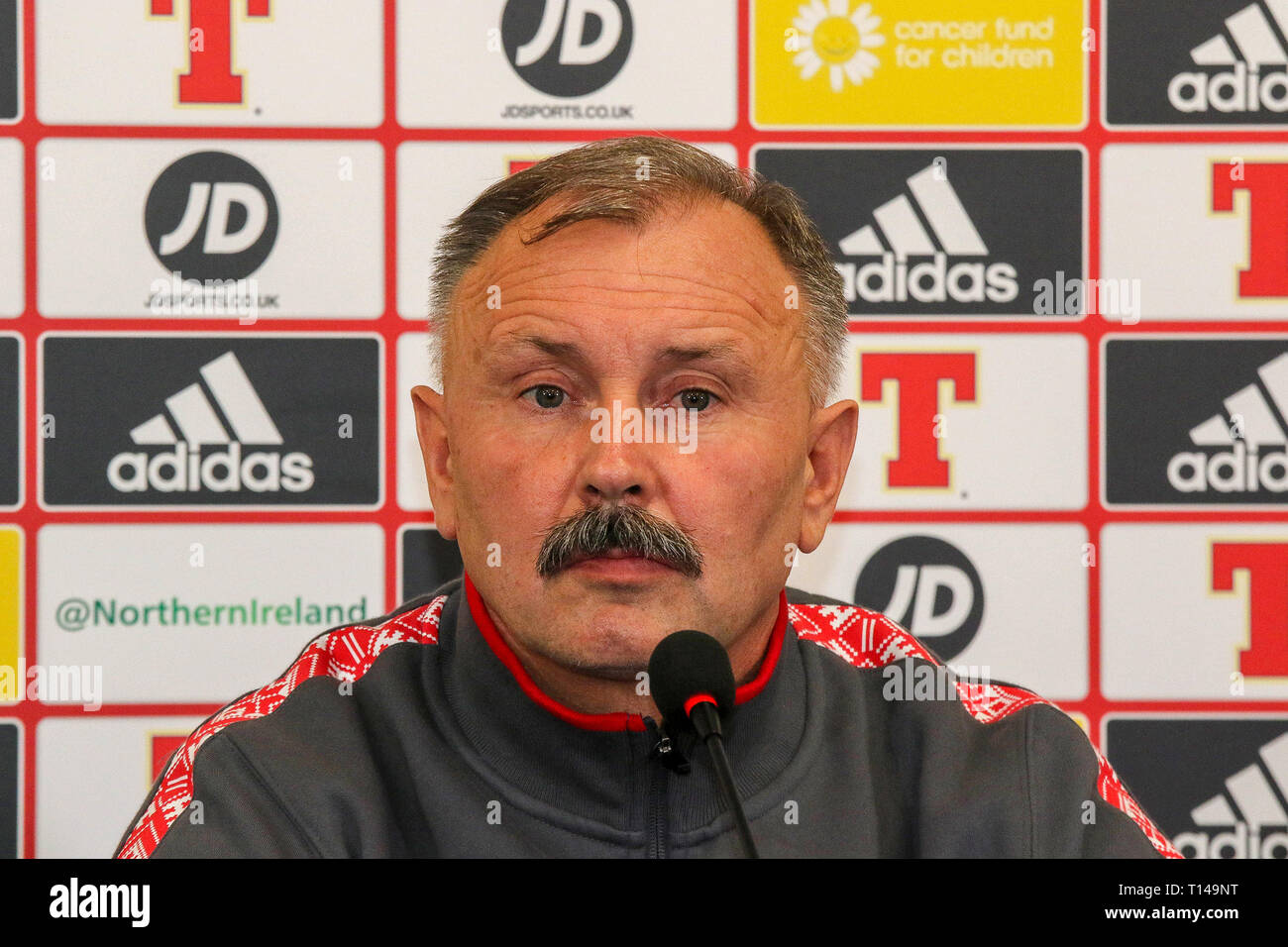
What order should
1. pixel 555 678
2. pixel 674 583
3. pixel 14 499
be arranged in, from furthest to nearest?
pixel 14 499, pixel 555 678, pixel 674 583

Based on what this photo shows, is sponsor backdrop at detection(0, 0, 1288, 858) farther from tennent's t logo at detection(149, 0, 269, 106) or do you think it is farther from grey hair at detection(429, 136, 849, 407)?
grey hair at detection(429, 136, 849, 407)

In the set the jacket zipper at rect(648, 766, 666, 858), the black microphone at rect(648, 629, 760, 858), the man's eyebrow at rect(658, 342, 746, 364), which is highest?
the man's eyebrow at rect(658, 342, 746, 364)

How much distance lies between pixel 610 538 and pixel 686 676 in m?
0.29

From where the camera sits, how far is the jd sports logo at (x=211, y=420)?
186 centimetres

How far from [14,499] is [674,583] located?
3.97ft

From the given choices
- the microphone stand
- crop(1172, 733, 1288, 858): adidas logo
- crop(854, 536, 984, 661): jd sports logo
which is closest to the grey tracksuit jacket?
the microphone stand

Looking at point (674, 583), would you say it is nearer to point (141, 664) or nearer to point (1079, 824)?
point (1079, 824)

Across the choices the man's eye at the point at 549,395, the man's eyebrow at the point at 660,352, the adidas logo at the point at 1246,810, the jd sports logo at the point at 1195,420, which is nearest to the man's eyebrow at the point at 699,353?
the man's eyebrow at the point at 660,352

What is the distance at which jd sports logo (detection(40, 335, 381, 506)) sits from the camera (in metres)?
1.86

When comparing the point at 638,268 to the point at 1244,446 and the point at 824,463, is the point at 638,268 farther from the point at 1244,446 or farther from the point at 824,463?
the point at 1244,446

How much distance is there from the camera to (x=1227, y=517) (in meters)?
1.94

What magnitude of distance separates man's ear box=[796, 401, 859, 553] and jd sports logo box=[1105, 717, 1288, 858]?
0.85 m

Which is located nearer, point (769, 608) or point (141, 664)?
point (769, 608)

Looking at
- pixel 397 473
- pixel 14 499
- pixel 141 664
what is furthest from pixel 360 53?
pixel 141 664
